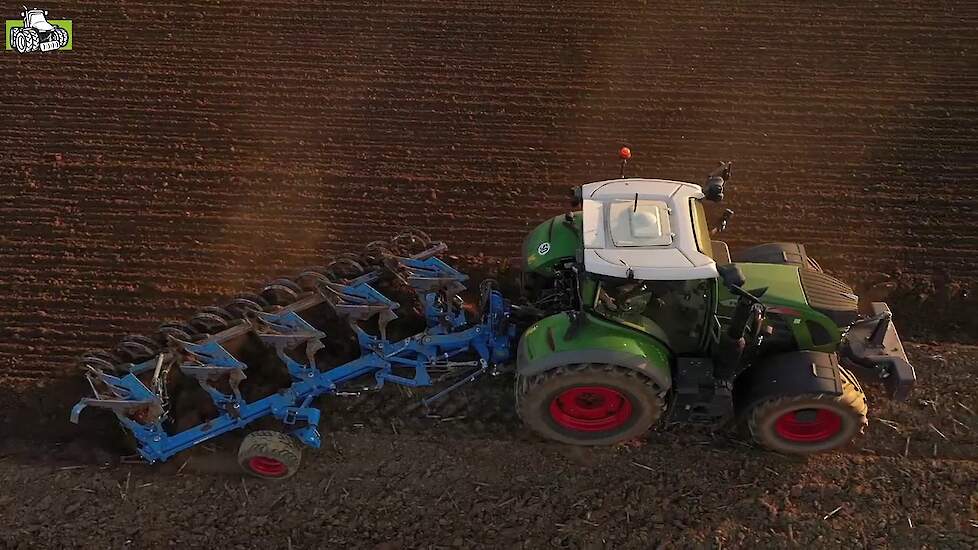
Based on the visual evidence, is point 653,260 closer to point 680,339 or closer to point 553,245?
point 680,339

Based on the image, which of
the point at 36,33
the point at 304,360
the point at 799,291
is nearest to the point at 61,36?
the point at 36,33

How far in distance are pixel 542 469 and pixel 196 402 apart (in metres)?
3.16

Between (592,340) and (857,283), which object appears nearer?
(592,340)

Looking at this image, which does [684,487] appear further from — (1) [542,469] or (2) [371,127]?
(2) [371,127]

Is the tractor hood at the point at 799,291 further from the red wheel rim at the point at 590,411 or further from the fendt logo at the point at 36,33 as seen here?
the fendt logo at the point at 36,33

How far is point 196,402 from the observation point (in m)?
6.68

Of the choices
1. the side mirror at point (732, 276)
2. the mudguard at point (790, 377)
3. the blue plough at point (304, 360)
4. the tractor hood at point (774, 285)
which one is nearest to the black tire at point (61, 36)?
the blue plough at point (304, 360)

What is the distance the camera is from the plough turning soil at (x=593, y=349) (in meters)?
5.53

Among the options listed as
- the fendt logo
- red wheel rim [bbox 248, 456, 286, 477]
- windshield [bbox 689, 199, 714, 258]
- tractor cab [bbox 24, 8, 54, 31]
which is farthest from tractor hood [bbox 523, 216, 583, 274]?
tractor cab [bbox 24, 8, 54, 31]

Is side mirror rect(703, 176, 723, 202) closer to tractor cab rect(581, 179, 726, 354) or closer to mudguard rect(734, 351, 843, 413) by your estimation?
tractor cab rect(581, 179, 726, 354)

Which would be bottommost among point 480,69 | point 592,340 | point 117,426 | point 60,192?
point 117,426

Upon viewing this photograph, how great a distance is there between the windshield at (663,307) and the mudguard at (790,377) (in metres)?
0.54

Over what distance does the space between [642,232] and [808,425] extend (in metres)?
2.18

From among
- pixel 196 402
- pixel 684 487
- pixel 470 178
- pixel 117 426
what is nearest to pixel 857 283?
pixel 684 487
